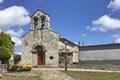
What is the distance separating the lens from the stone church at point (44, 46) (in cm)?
4925

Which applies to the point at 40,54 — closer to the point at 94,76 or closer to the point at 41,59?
the point at 41,59

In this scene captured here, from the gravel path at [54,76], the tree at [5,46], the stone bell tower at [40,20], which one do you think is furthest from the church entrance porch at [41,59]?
the gravel path at [54,76]

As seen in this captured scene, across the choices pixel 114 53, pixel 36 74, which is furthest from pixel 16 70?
pixel 114 53

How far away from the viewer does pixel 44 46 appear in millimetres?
50438

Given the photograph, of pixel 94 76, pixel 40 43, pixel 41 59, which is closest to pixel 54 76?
pixel 94 76

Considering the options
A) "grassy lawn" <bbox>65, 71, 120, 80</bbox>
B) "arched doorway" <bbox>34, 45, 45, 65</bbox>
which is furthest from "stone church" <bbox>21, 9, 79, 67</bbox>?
"grassy lawn" <bbox>65, 71, 120, 80</bbox>

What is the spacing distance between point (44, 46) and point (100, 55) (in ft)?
29.1

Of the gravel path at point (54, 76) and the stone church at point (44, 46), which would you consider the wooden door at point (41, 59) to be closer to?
the stone church at point (44, 46)

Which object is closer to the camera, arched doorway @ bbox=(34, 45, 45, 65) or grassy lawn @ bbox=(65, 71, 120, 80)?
grassy lawn @ bbox=(65, 71, 120, 80)

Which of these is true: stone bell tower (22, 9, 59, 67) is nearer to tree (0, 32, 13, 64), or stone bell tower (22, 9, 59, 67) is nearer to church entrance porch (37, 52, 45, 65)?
church entrance porch (37, 52, 45, 65)

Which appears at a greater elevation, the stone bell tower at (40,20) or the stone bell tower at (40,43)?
the stone bell tower at (40,20)

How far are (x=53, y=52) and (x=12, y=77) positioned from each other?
57.9ft

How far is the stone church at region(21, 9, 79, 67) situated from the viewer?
49.2 metres

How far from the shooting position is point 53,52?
49812 mm
